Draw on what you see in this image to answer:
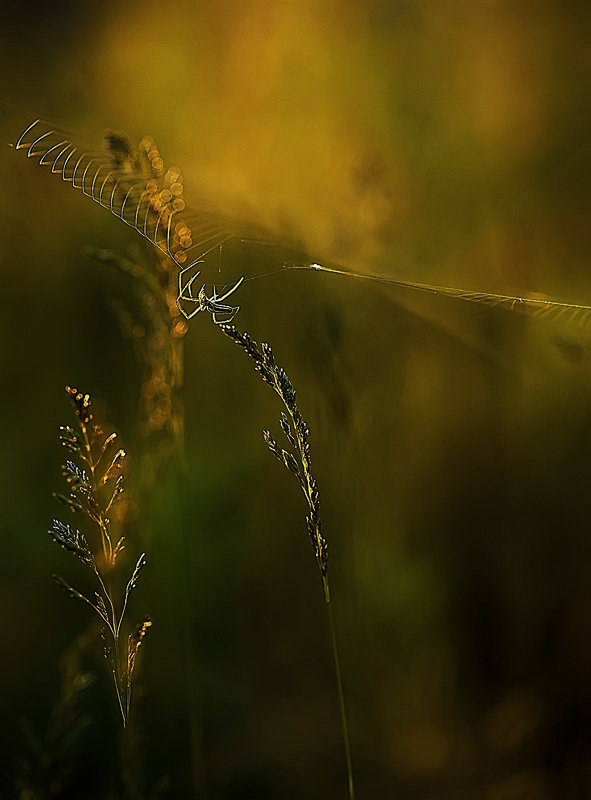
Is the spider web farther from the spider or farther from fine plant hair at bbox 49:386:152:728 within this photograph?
fine plant hair at bbox 49:386:152:728

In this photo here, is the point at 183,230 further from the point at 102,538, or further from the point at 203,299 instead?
the point at 102,538

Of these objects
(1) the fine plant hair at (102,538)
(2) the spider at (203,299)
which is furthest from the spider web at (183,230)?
(1) the fine plant hair at (102,538)

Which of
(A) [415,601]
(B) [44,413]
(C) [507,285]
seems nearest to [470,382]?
(C) [507,285]

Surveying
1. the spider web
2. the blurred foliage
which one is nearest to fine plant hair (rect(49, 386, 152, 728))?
the blurred foliage

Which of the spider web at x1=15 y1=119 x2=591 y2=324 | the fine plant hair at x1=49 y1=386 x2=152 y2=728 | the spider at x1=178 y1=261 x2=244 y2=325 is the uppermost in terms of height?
the spider web at x1=15 y1=119 x2=591 y2=324

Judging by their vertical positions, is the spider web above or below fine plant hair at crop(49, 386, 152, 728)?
above

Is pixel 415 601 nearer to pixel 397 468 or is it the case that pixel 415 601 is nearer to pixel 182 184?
pixel 397 468
